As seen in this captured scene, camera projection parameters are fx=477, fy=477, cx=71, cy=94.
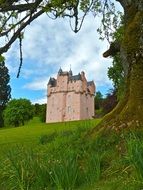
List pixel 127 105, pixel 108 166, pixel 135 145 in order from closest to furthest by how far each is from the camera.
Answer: pixel 135 145 < pixel 108 166 < pixel 127 105

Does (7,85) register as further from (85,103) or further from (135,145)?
(135,145)

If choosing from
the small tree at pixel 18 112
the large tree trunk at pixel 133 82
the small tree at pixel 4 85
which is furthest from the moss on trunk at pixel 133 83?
the small tree at pixel 4 85

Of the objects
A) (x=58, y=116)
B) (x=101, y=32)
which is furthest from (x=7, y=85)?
(x=101, y=32)

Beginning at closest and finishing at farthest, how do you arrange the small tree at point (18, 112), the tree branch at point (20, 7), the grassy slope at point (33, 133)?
the tree branch at point (20, 7) → the grassy slope at point (33, 133) → the small tree at point (18, 112)

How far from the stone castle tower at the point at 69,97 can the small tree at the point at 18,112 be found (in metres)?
8.38

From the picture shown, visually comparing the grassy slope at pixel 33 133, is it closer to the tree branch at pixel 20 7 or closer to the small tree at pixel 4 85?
the tree branch at pixel 20 7

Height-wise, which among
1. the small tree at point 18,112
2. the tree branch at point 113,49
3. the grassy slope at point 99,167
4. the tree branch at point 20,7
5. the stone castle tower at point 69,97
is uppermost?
the stone castle tower at point 69,97

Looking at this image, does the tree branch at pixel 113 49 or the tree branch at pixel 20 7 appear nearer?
the tree branch at pixel 113 49

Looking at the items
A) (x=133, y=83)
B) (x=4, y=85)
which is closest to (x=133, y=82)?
(x=133, y=83)

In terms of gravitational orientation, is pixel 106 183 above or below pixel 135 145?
below

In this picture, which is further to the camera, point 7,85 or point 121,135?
point 7,85

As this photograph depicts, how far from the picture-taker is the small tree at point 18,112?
3883 inches

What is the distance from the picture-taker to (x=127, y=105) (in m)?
10.2

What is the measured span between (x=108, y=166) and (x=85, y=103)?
11122 cm
